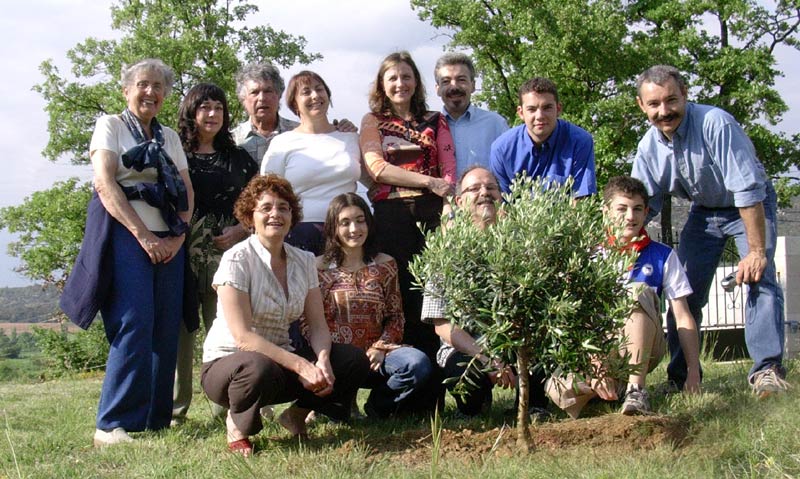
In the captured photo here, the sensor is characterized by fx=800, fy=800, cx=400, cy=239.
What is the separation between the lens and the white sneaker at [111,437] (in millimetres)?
4598

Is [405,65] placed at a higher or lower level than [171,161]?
higher

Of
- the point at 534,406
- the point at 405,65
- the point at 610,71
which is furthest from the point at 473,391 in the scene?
the point at 610,71

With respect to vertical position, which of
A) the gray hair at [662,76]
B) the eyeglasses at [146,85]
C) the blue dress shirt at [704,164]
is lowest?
the blue dress shirt at [704,164]

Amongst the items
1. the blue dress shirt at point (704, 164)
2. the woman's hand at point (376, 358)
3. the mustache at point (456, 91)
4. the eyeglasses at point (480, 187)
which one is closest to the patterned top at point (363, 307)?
the woman's hand at point (376, 358)

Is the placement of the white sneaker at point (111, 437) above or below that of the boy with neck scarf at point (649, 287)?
below

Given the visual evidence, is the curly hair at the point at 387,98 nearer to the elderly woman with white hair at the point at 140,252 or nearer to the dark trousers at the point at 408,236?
the dark trousers at the point at 408,236

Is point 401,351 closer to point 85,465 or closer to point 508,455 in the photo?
point 508,455

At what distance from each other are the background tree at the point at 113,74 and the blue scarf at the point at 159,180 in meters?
19.5

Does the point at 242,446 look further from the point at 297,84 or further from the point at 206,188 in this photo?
the point at 297,84

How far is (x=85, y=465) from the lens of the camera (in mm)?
4105

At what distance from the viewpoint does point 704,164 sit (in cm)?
543

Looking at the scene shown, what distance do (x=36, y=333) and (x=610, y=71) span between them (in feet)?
64.5

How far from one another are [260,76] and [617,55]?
812 inches

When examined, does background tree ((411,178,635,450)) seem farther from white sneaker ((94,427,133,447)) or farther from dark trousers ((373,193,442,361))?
white sneaker ((94,427,133,447))
